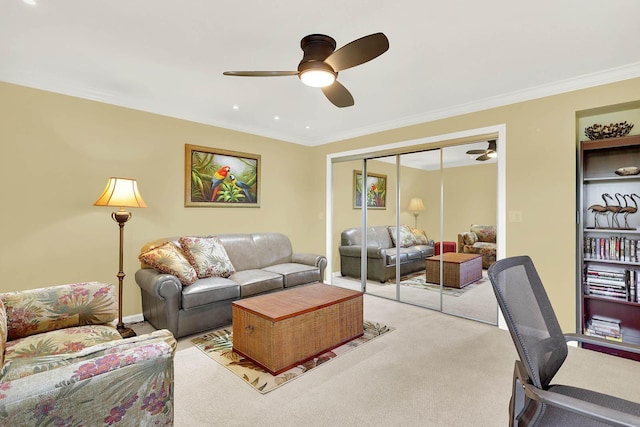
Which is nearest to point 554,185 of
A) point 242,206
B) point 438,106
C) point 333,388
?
point 438,106

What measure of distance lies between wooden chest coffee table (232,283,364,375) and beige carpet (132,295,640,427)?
0.20m

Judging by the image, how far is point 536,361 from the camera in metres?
1.11

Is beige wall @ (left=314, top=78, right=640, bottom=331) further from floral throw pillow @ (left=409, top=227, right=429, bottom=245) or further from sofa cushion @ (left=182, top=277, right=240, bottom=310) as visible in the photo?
sofa cushion @ (left=182, top=277, right=240, bottom=310)

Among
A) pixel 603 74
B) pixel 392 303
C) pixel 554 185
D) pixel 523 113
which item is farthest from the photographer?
pixel 392 303

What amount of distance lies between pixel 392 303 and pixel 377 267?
76 cm

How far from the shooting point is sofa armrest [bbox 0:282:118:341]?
73.6 inches

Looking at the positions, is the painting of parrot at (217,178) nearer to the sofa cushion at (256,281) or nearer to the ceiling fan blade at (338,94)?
the sofa cushion at (256,281)

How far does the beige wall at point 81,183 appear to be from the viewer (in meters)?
2.79

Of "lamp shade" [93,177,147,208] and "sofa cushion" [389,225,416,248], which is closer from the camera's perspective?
"lamp shade" [93,177,147,208]

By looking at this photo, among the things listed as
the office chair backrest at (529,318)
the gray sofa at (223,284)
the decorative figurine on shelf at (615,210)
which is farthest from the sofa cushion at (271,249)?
the decorative figurine on shelf at (615,210)

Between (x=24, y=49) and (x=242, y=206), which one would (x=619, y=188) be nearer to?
(x=242, y=206)

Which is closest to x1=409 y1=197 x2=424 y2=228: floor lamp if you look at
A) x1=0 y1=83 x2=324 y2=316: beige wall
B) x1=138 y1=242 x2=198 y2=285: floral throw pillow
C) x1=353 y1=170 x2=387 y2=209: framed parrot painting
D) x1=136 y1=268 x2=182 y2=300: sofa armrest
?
x1=353 y1=170 x2=387 y2=209: framed parrot painting

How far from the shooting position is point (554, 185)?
3020 millimetres

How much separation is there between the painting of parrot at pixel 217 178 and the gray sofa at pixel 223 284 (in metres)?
0.61
